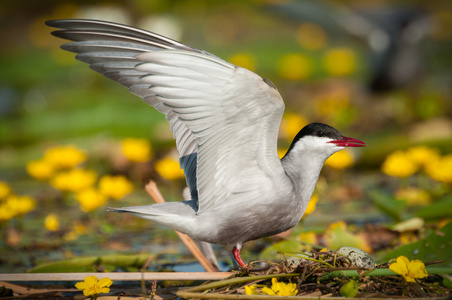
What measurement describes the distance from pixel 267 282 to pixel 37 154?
3.51m

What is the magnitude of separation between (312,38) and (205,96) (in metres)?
6.95

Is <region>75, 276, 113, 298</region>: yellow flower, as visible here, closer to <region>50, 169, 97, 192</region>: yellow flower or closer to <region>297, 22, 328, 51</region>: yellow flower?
<region>50, 169, 97, 192</region>: yellow flower

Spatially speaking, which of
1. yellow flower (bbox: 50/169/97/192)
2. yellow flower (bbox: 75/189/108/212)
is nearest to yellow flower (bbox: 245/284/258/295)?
yellow flower (bbox: 75/189/108/212)

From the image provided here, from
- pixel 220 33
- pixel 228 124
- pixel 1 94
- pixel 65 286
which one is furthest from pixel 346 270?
pixel 220 33

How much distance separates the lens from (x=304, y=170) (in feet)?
7.85

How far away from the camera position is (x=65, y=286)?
8.20ft

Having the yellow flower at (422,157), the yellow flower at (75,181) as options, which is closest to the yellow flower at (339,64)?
the yellow flower at (422,157)

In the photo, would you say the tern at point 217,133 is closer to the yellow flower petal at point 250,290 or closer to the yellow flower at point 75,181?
the yellow flower petal at point 250,290

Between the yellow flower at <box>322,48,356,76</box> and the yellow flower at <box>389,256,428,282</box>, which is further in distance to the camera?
the yellow flower at <box>322,48,356,76</box>

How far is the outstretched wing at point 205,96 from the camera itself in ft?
6.61

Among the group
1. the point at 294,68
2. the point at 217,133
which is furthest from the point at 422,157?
the point at 294,68

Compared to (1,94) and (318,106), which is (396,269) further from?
(1,94)

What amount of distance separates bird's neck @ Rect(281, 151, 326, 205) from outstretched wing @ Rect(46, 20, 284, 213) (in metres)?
0.17

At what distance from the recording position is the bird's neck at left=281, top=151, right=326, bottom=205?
237 cm
